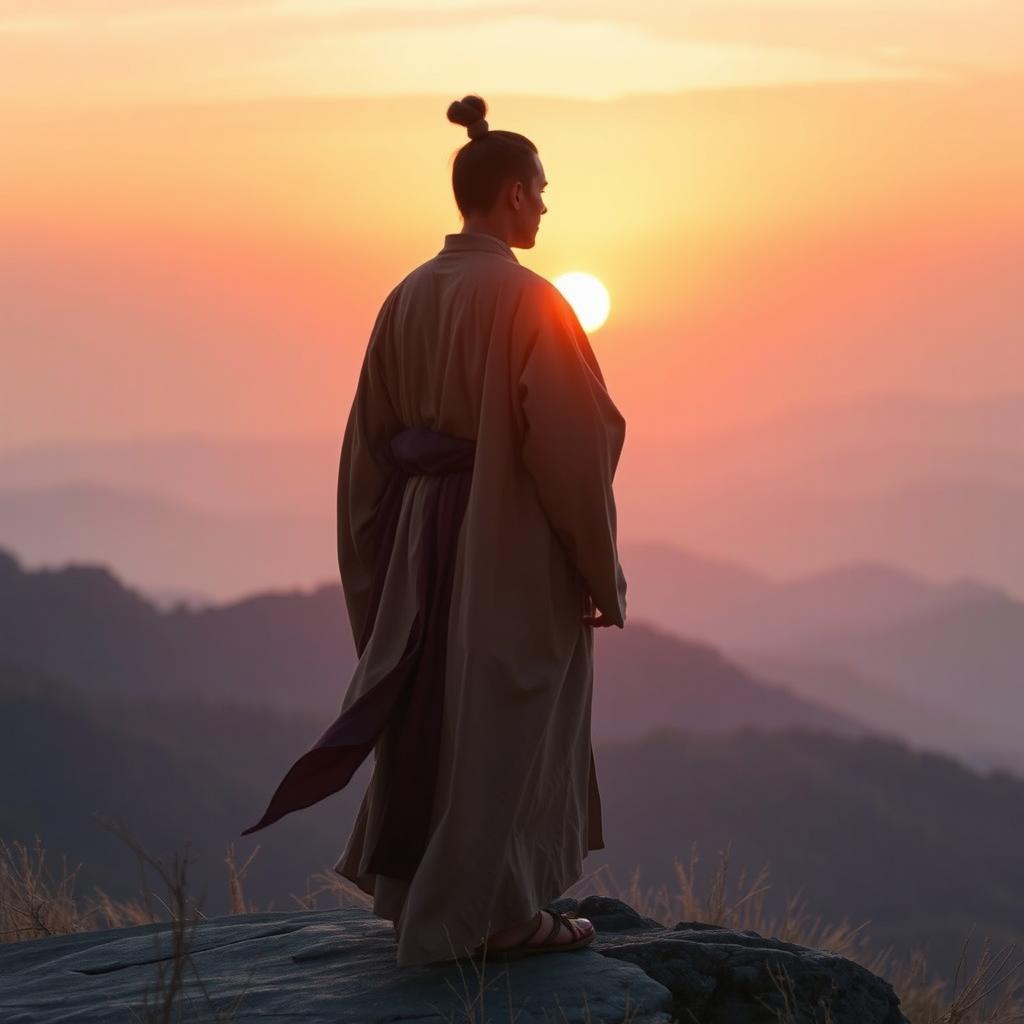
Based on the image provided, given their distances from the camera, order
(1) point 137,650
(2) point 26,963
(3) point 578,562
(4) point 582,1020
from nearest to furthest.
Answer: (4) point 582,1020
(3) point 578,562
(2) point 26,963
(1) point 137,650

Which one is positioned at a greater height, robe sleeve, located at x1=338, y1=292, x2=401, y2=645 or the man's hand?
robe sleeve, located at x1=338, y1=292, x2=401, y2=645

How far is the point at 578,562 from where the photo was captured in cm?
480

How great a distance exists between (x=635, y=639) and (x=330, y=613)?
16328 millimetres

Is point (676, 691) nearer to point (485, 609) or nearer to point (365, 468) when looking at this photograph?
point (365, 468)

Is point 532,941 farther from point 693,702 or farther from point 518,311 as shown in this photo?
point 693,702

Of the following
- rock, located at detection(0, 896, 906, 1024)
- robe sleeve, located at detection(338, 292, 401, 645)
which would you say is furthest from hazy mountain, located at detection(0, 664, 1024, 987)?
robe sleeve, located at detection(338, 292, 401, 645)

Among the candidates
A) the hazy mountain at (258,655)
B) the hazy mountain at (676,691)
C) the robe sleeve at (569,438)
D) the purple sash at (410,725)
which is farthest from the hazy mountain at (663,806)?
the robe sleeve at (569,438)

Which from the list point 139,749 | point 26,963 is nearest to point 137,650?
point 139,749

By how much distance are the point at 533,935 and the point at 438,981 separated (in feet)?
1.08

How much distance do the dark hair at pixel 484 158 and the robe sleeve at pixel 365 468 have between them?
0.44 metres

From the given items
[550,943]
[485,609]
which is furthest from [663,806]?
[485,609]

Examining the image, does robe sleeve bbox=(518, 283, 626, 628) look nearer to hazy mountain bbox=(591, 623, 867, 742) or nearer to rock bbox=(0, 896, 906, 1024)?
rock bbox=(0, 896, 906, 1024)

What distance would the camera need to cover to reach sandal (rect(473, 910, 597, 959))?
4.84m

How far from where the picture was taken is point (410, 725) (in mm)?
4801
